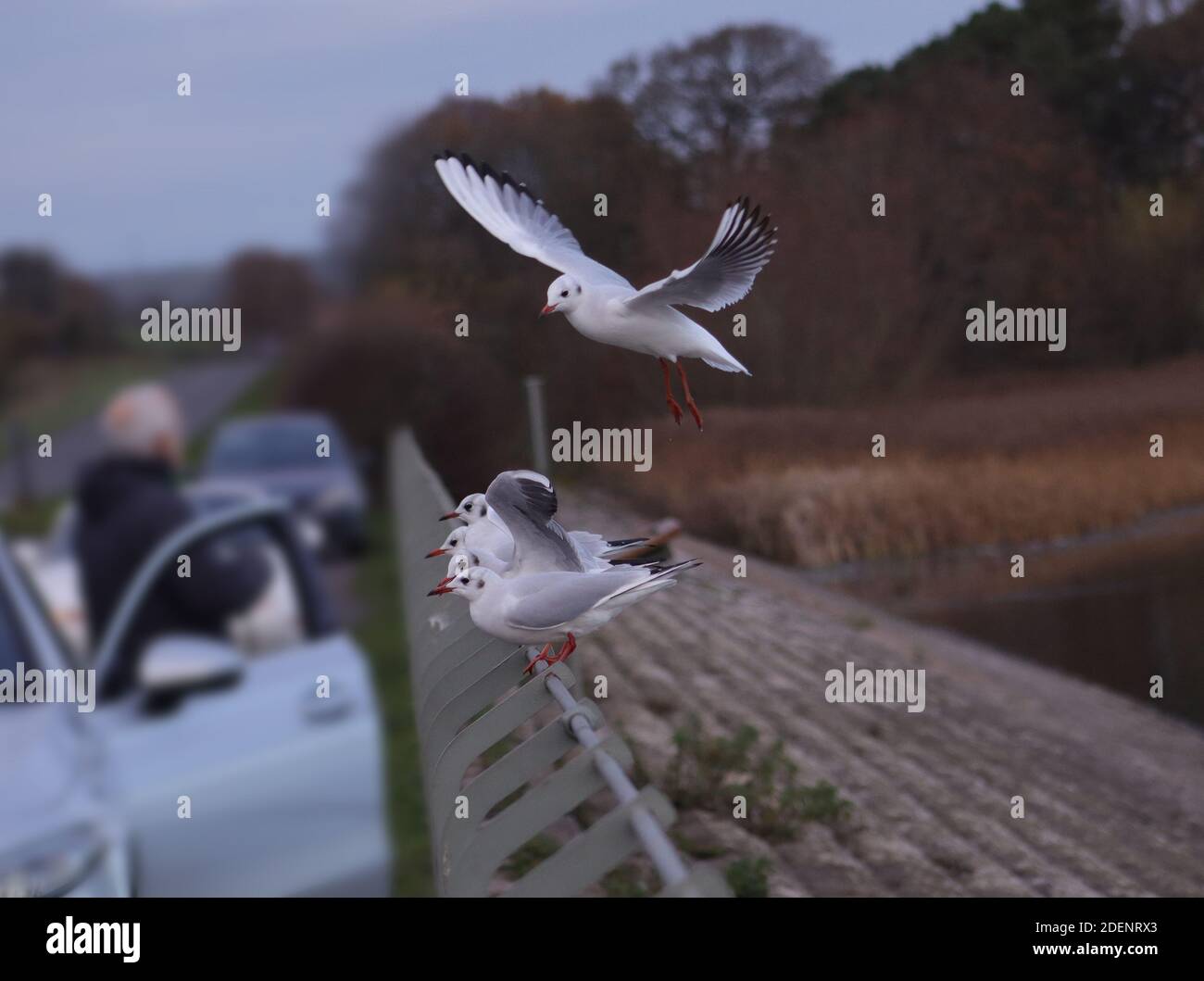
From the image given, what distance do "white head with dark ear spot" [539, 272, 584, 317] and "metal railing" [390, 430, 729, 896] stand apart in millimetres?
387

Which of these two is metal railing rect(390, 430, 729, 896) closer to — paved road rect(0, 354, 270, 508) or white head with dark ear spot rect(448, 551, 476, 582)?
white head with dark ear spot rect(448, 551, 476, 582)

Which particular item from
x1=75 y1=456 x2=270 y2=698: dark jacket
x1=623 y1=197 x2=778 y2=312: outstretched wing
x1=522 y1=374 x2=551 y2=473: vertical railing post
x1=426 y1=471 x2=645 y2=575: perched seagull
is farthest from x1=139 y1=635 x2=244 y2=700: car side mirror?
x1=623 y1=197 x2=778 y2=312: outstretched wing

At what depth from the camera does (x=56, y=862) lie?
2518mm

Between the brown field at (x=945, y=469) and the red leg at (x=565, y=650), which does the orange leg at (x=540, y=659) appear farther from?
the brown field at (x=945, y=469)

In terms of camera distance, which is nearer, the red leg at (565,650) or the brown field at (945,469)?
the red leg at (565,650)

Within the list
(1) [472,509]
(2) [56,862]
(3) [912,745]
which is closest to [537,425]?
(1) [472,509]

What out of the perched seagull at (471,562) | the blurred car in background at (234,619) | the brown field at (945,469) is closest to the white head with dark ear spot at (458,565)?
the perched seagull at (471,562)

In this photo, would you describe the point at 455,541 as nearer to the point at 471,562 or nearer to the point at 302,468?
the point at 471,562

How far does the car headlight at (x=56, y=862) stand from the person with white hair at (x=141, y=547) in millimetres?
266

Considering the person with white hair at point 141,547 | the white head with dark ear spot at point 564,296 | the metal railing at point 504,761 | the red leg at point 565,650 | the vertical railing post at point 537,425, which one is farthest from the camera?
the person with white hair at point 141,547

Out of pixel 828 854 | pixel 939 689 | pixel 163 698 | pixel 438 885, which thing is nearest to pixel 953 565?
pixel 939 689

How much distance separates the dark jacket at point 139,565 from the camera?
7.22 ft

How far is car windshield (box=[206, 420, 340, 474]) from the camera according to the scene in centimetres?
229
